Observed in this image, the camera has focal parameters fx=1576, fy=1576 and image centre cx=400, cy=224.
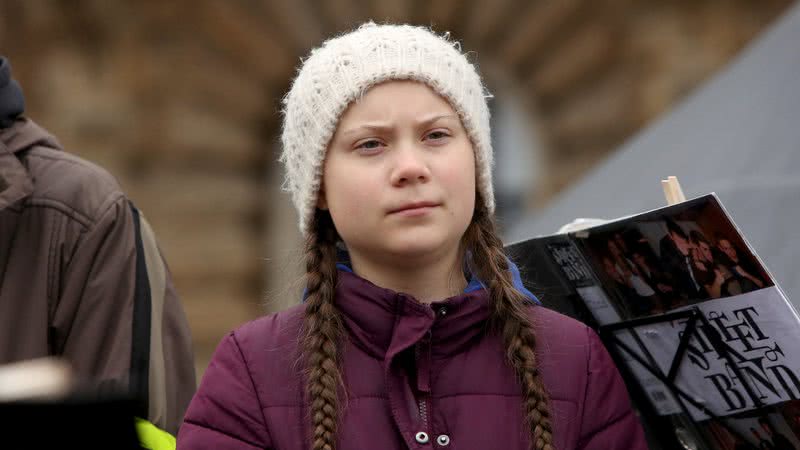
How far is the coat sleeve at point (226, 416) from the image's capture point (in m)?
2.40

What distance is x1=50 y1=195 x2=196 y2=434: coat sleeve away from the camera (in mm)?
2760

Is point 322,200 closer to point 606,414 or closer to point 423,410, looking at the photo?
point 423,410

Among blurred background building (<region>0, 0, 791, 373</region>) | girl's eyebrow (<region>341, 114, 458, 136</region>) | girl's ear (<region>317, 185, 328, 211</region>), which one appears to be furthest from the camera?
blurred background building (<region>0, 0, 791, 373</region>)

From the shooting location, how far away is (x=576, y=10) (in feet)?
31.6

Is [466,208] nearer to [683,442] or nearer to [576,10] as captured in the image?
[683,442]

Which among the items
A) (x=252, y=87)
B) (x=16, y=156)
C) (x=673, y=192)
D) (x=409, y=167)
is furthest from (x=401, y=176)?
(x=252, y=87)

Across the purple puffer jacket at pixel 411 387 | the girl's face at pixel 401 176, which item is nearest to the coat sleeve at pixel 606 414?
the purple puffer jacket at pixel 411 387

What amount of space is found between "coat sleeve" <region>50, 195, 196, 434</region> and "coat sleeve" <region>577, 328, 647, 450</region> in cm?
78

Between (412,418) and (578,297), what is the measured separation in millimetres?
487

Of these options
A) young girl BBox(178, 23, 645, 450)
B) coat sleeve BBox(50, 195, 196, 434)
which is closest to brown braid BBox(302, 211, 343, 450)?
young girl BBox(178, 23, 645, 450)

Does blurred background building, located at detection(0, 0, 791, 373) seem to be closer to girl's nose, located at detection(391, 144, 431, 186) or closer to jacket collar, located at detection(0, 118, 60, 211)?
jacket collar, located at detection(0, 118, 60, 211)

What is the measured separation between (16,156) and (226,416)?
75 centimetres

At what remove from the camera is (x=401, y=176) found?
2436mm

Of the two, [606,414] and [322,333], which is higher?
[322,333]
